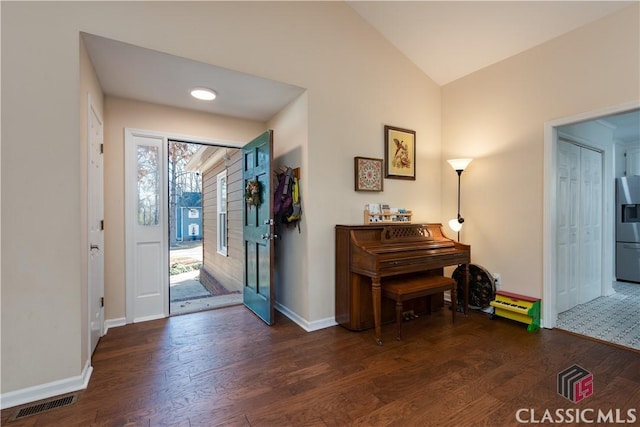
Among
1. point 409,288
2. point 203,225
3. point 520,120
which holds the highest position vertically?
point 520,120

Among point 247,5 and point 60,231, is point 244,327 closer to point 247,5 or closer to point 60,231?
point 60,231

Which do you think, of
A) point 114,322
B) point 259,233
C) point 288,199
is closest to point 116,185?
point 114,322

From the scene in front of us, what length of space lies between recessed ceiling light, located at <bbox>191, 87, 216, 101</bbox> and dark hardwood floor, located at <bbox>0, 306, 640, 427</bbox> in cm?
238

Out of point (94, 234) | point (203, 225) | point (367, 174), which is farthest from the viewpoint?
point (203, 225)

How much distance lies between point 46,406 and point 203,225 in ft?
19.9

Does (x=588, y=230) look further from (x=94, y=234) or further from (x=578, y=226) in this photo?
(x=94, y=234)

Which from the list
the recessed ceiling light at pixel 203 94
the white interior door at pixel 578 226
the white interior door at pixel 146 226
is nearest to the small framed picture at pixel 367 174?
the recessed ceiling light at pixel 203 94

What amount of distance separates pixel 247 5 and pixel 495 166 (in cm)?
306

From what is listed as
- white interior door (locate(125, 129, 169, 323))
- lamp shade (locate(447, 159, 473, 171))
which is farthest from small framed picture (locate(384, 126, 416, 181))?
white interior door (locate(125, 129, 169, 323))

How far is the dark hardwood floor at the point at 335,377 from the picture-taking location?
1.74 metres

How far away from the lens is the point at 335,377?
2.13 meters

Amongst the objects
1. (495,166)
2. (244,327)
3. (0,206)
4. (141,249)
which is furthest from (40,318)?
(495,166)

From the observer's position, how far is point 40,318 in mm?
1898

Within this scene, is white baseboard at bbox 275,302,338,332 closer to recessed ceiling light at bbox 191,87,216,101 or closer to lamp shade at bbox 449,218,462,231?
lamp shade at bbox 449,218,462,231
